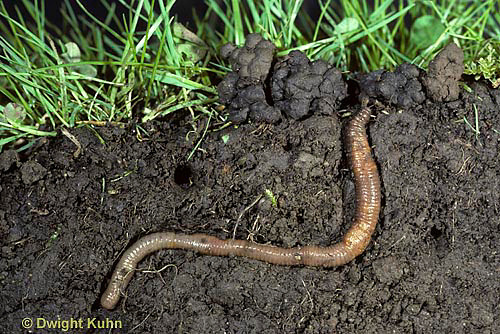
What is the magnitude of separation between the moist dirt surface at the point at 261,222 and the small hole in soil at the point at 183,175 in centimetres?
3

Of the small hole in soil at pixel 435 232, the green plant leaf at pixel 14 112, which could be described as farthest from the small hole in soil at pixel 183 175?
the small hole in soil at pixel 435 232

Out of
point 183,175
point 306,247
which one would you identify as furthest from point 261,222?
point 183,175

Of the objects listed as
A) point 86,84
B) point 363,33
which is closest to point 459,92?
point 363,33

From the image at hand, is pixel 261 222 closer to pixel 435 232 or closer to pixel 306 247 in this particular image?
pixel 306 247

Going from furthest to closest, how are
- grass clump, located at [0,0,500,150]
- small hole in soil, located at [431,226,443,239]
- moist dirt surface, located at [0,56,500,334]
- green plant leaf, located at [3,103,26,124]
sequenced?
green plant leaf, located at [3,103,26,124] → grass clump, located at [0,0,500,150] → small hole in soil, located at [431,226,443,239] → moist dirt surface, located at [0,56,500,334]

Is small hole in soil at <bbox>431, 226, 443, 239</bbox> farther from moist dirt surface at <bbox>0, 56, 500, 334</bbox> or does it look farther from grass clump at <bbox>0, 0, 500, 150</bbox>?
grass clump at <bbox>0, 0, 500, 150</bbox>

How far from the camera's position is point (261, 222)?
4148 millimetres

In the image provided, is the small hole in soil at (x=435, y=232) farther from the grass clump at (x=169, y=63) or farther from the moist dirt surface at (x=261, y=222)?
the grass clump at (x=169, y=63)

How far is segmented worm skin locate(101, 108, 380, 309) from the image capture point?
405 centimetres

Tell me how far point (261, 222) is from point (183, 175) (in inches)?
29.0

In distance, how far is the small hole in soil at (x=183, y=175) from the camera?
4316 millimetres

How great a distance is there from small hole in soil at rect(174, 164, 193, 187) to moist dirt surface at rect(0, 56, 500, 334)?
0.03 meters

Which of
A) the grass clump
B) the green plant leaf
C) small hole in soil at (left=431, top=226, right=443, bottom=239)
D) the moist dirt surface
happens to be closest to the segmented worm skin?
the moist dirt surface

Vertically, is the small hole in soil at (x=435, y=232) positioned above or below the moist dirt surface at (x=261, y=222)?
below
